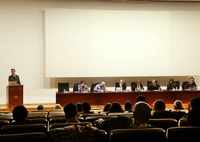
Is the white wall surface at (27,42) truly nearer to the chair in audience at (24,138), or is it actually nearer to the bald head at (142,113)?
the bald head at (142,113)

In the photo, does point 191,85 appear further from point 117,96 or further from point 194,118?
point 194,118

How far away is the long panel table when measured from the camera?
786 cm

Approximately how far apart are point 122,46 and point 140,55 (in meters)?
0.84

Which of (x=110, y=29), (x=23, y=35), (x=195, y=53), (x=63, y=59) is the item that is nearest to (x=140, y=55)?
(x=110, y=29)

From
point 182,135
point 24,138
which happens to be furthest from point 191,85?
point 24,138

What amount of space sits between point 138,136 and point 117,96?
6.09 metres

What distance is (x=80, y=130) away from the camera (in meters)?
1.98

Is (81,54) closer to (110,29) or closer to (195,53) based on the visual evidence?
(110,29)

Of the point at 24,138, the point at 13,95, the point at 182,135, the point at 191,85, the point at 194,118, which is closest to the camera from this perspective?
the point at 24,138

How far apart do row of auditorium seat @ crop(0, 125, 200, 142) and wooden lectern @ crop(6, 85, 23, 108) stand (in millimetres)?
5645

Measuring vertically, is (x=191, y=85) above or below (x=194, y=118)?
above

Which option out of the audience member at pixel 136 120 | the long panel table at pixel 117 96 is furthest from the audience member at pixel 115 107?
the long panel table at pixel 117 96

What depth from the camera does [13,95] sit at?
7352mm

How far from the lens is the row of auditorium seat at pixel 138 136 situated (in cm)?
192
